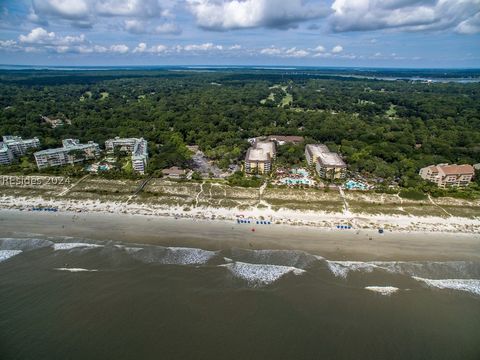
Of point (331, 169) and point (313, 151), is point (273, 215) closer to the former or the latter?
point (331, 169)

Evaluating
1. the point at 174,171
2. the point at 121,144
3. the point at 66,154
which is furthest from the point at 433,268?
the point at 66,154

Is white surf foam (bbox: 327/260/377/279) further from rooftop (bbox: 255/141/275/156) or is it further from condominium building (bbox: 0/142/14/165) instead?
condominium building (bbox: 0/142/14/165)

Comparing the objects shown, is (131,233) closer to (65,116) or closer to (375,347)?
(375,347)

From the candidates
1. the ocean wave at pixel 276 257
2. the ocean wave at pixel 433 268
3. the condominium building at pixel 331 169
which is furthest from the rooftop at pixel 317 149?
the ocean wave at pixel 433 268

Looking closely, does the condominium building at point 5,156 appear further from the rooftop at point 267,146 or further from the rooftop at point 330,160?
the rooftop at point 330,160

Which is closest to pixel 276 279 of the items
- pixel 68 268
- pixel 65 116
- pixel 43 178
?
pixel 68 268

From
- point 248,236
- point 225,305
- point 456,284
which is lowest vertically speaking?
point 456,284

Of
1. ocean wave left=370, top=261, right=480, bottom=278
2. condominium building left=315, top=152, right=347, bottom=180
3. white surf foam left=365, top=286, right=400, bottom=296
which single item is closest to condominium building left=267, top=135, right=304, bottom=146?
condominium building left=315, top=152, right=347, bottom=180
